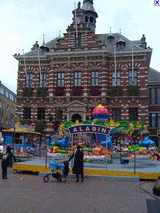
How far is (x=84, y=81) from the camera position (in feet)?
106

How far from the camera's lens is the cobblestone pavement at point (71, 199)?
7.09 m

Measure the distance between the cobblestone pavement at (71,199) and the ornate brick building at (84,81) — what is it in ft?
70.2

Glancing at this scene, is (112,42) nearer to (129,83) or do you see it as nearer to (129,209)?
(129,83)

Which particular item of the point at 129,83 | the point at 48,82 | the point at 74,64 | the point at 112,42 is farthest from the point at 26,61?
the point at 129,83

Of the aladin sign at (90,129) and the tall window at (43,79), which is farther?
the tall window at (43,79)

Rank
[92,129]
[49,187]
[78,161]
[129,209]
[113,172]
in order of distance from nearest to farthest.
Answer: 1. [129,209]
2. [49,187]
3. [78,161]
4. [113,172]
5. [92,129]

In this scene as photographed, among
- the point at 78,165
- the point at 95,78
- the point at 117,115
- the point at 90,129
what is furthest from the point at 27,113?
the point at 78,165

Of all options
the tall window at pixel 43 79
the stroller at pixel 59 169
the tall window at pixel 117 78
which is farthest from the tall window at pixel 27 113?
the stroller at pixel 59 169

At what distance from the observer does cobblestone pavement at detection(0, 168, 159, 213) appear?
7.09 meters

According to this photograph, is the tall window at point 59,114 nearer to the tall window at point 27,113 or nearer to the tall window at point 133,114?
the tall window at point 27,113

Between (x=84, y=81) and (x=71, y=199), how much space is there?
82.5 feet

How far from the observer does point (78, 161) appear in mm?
12367

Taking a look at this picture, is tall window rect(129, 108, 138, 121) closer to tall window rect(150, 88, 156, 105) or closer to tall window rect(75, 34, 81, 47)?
tall window rect(150, 88, 156, 105)

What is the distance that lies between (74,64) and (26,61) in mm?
7854
